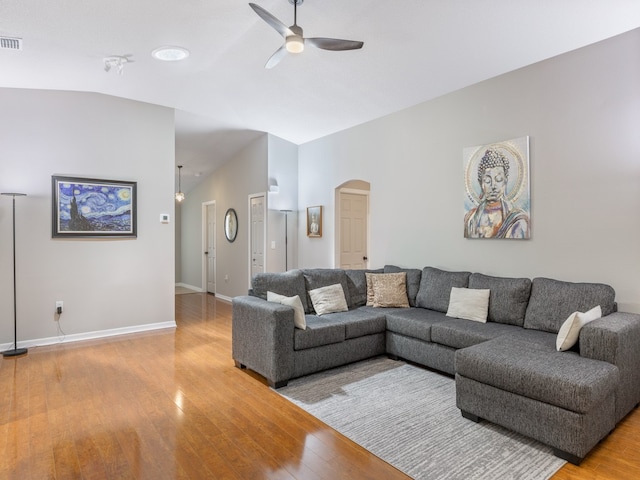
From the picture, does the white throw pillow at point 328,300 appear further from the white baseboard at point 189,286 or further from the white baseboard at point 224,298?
the white baseboard at point 189,286

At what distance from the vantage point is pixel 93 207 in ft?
16.0

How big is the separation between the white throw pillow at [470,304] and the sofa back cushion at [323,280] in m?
1.14

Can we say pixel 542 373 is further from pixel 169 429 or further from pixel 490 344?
pixel 169 429

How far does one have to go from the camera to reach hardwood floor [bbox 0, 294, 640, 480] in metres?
2.14

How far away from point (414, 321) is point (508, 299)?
2.87 feet

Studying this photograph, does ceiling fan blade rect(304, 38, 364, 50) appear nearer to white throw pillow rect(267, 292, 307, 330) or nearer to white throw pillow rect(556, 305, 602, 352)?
white throw pillow rect(267, 292, 307, 330)

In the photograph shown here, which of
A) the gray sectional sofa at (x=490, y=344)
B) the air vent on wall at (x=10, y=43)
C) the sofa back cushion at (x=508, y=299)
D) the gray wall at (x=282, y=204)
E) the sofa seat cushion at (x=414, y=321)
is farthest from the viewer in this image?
the gray wall at (x=282, y=204)

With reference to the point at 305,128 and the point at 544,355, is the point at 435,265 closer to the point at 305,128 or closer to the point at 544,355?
the point at 544,355

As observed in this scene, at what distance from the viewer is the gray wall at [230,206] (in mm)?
6841

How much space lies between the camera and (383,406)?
2.93 meters

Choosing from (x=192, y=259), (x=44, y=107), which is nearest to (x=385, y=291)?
(x=44, y=107)

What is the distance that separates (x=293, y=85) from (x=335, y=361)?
3.14 metres

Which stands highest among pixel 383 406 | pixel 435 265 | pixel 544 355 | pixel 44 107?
pixel 44 107

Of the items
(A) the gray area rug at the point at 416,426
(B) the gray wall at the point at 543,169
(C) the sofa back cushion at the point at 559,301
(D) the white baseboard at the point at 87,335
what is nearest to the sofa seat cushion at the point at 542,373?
(A) the gray area rug at the point at 416,426
